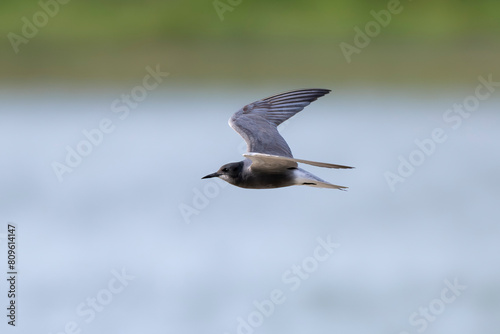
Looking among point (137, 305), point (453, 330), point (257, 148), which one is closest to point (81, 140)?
point (137, 305)

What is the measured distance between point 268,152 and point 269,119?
1.85 ft

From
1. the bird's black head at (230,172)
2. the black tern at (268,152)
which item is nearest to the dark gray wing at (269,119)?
the black tern at (268,152)

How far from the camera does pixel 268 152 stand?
5148mm

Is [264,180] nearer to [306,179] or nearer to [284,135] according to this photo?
[306,179]

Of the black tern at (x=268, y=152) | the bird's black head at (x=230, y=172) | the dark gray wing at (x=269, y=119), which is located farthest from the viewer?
the dark gray wing at (x=269, y=119)

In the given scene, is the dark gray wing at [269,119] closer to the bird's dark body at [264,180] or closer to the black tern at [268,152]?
the black tern at [268,152]

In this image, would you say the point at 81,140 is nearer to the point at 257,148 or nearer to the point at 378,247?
the point at 378,247

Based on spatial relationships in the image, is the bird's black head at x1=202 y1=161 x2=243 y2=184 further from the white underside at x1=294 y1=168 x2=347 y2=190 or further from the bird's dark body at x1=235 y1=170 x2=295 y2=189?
the white underside at x1=294 y1=168 x2=347 y2=190

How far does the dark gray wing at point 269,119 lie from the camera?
5281 millimetres

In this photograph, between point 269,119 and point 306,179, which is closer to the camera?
point 306,179

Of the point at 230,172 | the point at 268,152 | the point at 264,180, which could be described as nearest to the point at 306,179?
the point at 264,180

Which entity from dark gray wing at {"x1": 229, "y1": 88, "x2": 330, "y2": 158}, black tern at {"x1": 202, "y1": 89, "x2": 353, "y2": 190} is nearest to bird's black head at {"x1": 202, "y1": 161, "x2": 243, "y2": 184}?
black tern at {"x1": 202, "y1": 89, "x2": 353, "y2": 190}

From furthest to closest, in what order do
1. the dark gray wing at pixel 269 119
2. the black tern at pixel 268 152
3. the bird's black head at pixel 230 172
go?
the dark gray wing at pixel 269 119, the bird's black head at pixel 230 172, the black tern at pixel 268 152

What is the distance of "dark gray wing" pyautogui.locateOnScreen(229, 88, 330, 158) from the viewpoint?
528 cm
